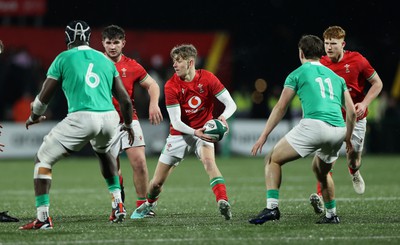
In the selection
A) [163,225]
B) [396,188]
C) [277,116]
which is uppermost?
[277,116]

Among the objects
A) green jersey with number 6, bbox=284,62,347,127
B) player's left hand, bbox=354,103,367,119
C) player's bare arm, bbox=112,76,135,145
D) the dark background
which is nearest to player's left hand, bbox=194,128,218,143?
player's bare arm, bbox=112,76,135,145

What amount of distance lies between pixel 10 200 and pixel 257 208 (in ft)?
13.3

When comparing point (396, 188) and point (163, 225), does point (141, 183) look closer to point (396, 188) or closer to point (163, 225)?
point (163, 225)

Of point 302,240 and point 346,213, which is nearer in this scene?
point 302,240

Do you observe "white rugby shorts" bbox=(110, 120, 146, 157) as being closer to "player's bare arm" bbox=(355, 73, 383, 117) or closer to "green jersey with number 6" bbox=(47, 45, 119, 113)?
"green jersey with number 6" bbox=(47, 45, 119, 113)

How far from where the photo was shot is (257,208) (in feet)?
36.9

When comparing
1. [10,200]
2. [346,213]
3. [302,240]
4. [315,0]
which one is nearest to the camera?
[302,240]

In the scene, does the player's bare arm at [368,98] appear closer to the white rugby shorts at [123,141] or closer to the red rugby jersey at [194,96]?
the red rugby jersey at [194,96]

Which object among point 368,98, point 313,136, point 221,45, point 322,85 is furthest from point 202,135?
point 221,45

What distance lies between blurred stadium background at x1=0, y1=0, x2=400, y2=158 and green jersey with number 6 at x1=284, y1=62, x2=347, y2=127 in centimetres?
1420

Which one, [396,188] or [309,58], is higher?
[309,58]

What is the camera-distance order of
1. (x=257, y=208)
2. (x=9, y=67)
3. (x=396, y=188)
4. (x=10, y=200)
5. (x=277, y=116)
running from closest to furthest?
1. (x=277, y=116)
2. (x=257, y=208)
3. (x=10, y=200)
4. (x=396, y=188)
5. (x=9, y=67)

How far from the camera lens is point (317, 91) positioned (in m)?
9.09

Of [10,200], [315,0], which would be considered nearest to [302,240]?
[10,200]
